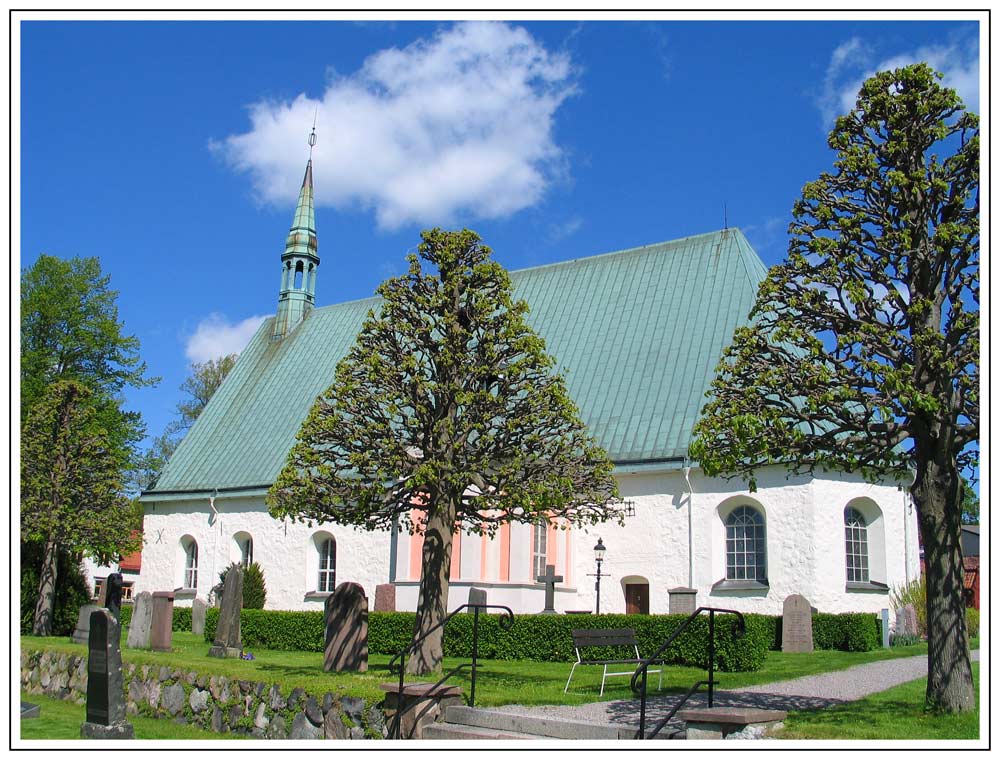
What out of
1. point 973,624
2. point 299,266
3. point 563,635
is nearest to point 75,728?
point 563,635

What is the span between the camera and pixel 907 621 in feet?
68.6

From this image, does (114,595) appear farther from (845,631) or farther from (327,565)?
(845,631)

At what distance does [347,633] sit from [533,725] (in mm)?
5683

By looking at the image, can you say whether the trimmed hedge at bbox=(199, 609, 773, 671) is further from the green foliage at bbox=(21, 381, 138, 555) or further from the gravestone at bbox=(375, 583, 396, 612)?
the green foliage at bbox=(21, 381, 138, 555)

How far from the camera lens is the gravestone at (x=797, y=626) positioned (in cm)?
1750

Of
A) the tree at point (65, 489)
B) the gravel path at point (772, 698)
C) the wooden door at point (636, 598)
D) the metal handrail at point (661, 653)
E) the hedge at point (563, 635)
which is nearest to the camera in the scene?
the metal handrail at point (661, 653)

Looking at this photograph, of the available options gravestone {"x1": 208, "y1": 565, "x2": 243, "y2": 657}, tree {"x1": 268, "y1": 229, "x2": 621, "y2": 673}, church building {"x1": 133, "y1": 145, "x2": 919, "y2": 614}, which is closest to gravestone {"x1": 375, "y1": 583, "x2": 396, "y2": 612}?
church building {"x1": 133, "y1": 145, "x2": 919, "y2": 614}

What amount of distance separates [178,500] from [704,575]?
17384 mm

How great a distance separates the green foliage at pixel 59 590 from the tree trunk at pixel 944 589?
19.6 metres

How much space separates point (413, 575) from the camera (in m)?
23.5

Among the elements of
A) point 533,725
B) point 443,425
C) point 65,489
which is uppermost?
point 443,425

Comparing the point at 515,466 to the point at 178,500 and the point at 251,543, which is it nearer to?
the point at 251,543

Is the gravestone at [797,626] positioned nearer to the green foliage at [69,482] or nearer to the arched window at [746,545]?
the arched window at [746,545]

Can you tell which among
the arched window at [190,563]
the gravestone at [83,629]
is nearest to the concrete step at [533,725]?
the gravestone at [83,629]
